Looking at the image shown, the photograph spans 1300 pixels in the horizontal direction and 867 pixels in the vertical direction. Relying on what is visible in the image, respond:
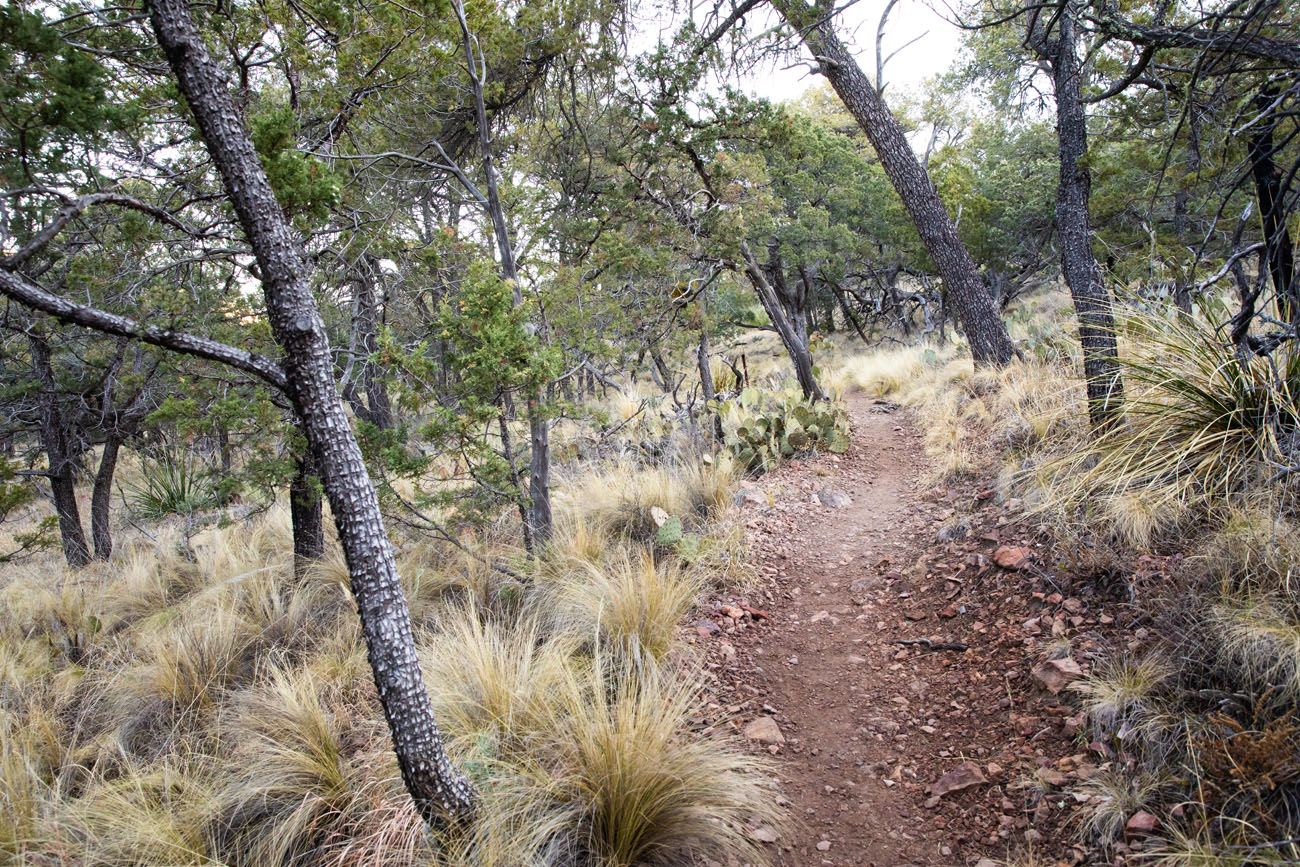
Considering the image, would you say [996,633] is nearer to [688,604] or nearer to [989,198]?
[688,604]

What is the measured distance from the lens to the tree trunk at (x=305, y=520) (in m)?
5.39

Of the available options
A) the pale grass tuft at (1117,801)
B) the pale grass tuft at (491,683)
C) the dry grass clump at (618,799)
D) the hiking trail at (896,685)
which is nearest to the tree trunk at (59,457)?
the pale grass tuft at (491,683)

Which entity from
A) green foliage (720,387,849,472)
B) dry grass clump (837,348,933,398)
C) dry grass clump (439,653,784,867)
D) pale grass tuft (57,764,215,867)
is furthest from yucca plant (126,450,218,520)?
dry grass clump (837,348,933,398)

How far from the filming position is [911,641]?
12.3 feet

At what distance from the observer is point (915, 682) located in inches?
135

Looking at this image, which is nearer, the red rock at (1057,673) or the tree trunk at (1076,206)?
the red rock at (1057,673)

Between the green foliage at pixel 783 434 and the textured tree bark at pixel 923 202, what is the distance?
1.91 metres

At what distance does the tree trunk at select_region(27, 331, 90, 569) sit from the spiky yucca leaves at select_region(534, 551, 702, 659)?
7052 mm

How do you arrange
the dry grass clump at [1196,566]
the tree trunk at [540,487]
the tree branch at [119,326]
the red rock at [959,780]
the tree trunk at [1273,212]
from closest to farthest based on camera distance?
1. the tree branch at [119,326]
2. the dry grass clump at [1196,566]
3. the red rock at [959,780]
4. the tree trunk at [1273,212]
5. the tree trunk at [540,487]

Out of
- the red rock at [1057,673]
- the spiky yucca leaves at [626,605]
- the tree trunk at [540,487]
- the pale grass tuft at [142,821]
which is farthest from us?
the tree trunk at [540,487]

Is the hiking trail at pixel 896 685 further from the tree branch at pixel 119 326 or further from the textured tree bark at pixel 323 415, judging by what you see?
the tree branch at pixel 119 326

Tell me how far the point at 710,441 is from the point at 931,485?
9.70 feet

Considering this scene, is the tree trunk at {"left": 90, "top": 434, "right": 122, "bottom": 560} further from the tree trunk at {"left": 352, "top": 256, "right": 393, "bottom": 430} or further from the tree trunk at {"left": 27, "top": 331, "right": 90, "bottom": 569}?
the tree trunk at {"left": 352, "top": 256, "right": 393, "bottom": 430}

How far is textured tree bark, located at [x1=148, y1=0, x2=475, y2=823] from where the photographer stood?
5.81 feet
